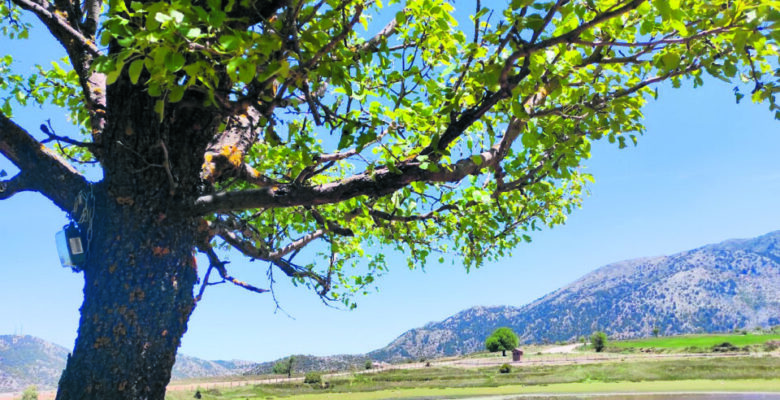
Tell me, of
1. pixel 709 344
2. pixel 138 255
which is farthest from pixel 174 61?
pixel 709 344

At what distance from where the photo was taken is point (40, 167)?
233 inches

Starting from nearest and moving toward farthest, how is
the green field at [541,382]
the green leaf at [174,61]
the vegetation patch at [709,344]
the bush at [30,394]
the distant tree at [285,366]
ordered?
the green leaf at [174,61]
the bush at [30,394]
the green field at [541,382]
the vegetation patch at [709,344]
the distant tree at [285,366]

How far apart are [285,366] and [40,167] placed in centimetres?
8301

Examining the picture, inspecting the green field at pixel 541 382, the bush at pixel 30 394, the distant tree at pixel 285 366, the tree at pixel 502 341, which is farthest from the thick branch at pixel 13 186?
the tree at pixel 502 341

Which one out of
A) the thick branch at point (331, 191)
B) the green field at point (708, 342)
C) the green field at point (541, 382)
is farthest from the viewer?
the green field at point (708, 342)

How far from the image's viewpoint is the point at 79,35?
579 centimetres

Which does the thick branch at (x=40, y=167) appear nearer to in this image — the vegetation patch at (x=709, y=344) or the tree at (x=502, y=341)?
the vegetation patch at (x=709, y=344)

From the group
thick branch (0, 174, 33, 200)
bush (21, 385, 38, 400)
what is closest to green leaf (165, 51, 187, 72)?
thick branch (0, 174, 33, 200)

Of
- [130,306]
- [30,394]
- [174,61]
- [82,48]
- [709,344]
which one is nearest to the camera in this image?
[174,61]

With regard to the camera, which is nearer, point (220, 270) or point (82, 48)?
point (82, 48)

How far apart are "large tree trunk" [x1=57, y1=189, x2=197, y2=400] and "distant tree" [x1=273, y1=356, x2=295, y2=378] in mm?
80600

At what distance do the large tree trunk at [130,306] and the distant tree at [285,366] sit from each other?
80600 mm

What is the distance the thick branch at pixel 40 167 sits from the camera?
583cm

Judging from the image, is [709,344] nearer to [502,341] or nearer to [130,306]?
[502,341]
